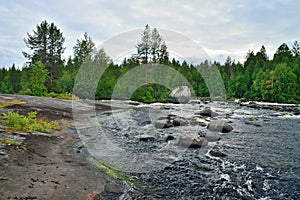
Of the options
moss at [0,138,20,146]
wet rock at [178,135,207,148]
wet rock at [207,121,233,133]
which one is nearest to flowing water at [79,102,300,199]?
wet rock at [178,135,207,148]

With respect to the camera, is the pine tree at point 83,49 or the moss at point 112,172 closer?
the moss at point 112,172

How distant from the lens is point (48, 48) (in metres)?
58.6

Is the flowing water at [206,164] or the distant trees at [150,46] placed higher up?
the distant trees at [150,46]

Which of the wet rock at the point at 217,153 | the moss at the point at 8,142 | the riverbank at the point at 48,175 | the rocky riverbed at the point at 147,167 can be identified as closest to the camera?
the riverbank at the point at 48,175

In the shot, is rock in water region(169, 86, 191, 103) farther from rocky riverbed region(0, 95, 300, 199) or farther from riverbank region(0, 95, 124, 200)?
riverbank region(0, 95, 124, 200)

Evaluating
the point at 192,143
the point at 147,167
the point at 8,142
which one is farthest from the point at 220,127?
the point at 8,142

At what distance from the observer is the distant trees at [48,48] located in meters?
57.4

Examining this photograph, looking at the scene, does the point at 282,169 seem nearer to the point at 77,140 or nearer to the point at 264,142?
the point at 264,142

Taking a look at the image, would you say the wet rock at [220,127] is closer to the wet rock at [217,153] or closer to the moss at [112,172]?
the wet rock at [217,153]

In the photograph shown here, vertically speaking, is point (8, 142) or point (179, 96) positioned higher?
point (179, 96)

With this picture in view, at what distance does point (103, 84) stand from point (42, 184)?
2205 inches

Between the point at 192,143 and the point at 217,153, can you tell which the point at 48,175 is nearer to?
the point at 217,153

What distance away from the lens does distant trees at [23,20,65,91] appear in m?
57.4

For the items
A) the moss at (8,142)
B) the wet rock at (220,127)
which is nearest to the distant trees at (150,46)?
the wet rock at (220,127)
